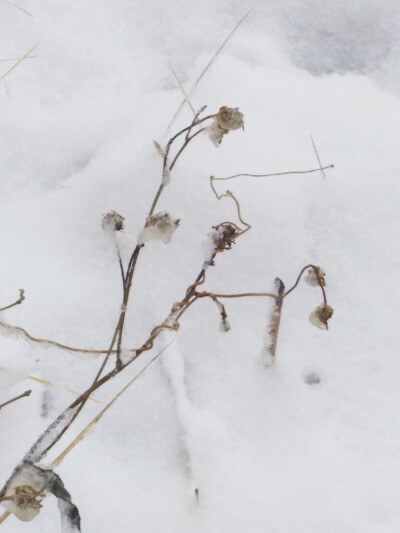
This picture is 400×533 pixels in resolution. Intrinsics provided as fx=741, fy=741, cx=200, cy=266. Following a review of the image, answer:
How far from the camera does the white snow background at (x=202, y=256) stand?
42.1 inches

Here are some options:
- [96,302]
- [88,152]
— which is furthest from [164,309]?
[88,152]

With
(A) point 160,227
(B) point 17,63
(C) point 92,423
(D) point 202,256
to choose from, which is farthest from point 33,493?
(B) point 17,63

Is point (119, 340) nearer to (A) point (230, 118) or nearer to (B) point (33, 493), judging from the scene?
(B) point (33, 493)

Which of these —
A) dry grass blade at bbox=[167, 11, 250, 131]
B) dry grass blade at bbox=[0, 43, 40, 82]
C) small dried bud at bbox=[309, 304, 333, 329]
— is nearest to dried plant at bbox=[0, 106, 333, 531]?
small dried bud at bbox=[309, 304, 333, 329]

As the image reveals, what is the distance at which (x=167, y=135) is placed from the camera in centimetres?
129

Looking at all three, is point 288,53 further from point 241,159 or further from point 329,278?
point 329,278

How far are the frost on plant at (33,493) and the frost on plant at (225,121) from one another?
54cm

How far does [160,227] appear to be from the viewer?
1035mm

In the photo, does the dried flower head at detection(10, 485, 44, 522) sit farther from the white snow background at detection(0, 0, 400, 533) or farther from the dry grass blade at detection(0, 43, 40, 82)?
the dry grass blade at detection(0, 43, 40, 82)

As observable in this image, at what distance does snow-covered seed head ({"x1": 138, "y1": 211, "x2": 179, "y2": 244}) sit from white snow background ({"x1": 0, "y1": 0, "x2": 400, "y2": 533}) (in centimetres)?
18

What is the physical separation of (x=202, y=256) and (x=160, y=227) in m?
0.20

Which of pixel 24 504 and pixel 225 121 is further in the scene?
pixel 225 121

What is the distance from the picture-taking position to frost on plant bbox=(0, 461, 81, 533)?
2.78 ft

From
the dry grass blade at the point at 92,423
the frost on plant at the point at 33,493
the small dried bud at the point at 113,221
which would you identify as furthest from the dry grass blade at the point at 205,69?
the frost on plant at the point at 33,493
